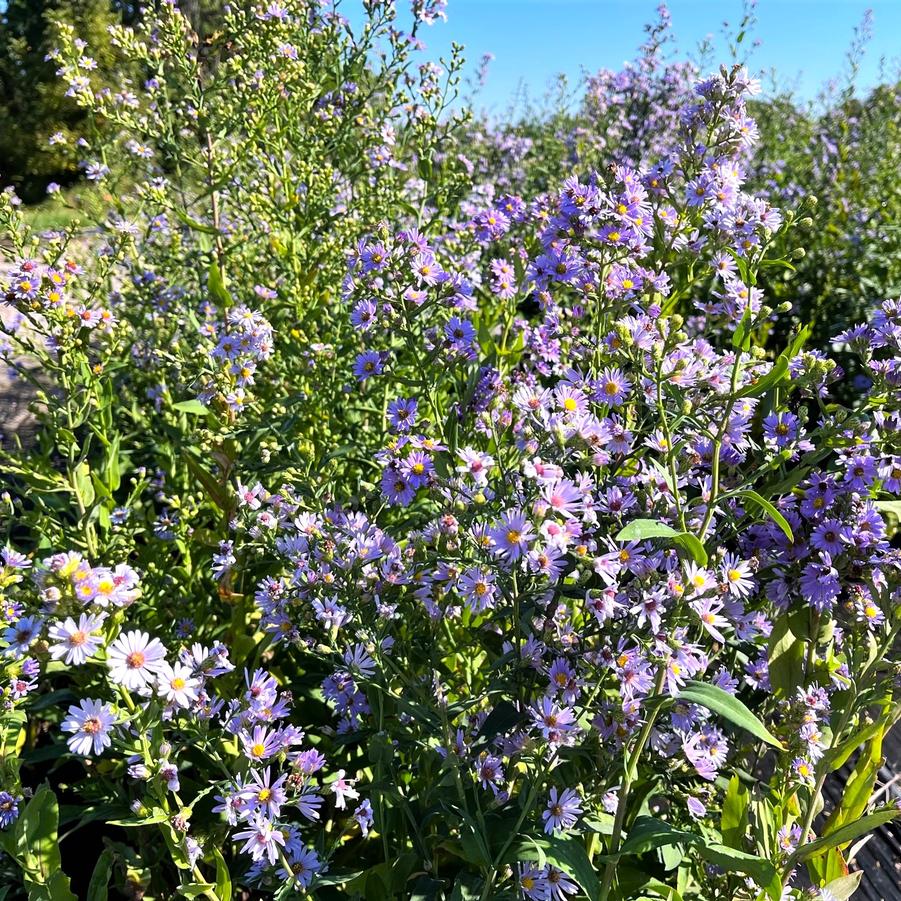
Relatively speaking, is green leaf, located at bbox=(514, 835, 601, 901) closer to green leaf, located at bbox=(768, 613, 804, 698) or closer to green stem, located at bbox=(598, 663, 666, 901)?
green stem, located at bbox=(598, 663, 666, 901)

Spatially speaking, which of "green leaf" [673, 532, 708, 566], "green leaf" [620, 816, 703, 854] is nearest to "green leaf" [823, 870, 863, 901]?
"green leaf" [620, 816, 703, 854]

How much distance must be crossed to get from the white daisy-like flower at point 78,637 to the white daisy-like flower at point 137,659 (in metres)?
0.03

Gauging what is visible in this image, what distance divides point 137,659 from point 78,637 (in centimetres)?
10

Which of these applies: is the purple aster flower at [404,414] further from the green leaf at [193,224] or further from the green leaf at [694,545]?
the green leaf at [193,224]

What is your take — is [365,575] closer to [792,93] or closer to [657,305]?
[657,305]

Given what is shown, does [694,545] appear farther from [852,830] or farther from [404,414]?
[404,414]

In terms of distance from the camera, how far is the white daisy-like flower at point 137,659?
3.67 ft

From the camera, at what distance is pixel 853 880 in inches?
56.6

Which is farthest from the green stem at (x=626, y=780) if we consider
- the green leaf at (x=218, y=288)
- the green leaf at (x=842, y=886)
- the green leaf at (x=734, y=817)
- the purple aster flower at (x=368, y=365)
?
the green leaf at (x=218, y=288)

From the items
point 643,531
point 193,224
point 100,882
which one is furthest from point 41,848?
point 193,224

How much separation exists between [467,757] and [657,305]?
1033 millimetres

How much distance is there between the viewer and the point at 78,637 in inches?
43.3

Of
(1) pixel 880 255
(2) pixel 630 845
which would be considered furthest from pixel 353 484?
(1) pixel 880 255

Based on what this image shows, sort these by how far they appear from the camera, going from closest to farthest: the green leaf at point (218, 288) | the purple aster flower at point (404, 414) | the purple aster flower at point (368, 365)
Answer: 1. the purple aster flower at point (404, 414)
2. the purple aster flower at point (368, 365)
3. the green leaf at point (218, 288)
